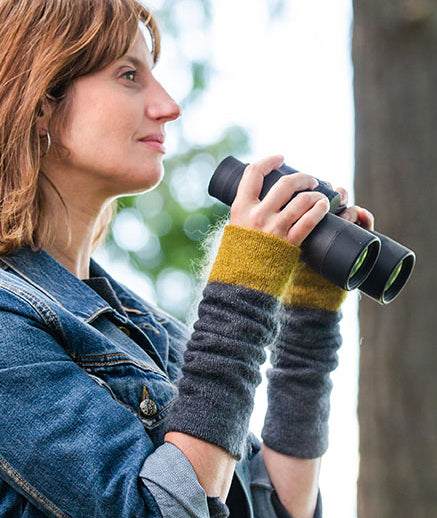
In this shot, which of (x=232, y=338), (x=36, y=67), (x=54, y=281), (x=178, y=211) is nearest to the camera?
(x=232, y=338)

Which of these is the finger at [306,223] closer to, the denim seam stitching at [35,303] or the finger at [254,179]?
the finger at [254,179]

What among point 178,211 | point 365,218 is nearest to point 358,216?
point 365,218

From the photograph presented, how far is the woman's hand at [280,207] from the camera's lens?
51.3 inches

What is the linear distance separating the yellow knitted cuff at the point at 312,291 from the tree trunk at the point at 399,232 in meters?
1.12

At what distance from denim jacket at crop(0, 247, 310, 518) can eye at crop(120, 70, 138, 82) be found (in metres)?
0.53

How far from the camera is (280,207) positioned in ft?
4.36

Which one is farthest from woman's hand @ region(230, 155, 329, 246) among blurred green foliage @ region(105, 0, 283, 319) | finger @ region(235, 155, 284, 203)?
blurred green foliage @ region(105, 0, 283, 319)

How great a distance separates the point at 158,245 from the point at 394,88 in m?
4.44

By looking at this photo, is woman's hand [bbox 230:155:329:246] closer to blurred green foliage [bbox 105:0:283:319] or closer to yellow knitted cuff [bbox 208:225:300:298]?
yellow knitted cuff [bbox 208:225:300:298]

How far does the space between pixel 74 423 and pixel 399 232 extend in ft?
5.91

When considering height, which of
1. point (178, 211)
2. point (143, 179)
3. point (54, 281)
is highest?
point (143, 179)

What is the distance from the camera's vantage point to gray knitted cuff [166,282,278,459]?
117 centimetres

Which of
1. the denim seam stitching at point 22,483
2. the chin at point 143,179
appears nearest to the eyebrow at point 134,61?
the chin at point 143,179

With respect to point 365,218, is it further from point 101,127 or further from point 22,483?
point 22,483
